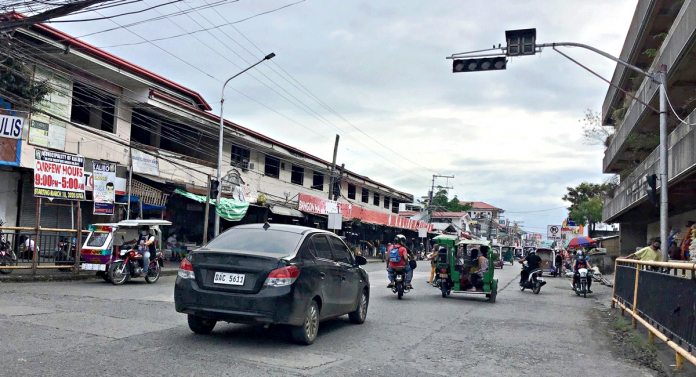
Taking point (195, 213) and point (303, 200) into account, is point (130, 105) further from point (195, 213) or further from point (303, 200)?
point (303, 200)

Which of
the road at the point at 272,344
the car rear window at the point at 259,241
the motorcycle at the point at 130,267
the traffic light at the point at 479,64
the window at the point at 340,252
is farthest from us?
the motorcycle at the point at 130,267

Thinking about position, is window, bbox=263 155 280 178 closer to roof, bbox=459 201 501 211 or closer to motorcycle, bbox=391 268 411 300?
motorcycle, bbox=391 268 411 300

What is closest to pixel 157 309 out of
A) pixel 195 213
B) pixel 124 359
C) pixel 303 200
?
pixel 124 359

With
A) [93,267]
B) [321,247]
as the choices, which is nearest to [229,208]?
[93,267]

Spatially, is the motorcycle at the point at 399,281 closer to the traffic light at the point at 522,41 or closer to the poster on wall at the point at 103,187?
the traffic light at the point at 522,41

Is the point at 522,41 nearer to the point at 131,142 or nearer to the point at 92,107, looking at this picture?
the point at 131,142

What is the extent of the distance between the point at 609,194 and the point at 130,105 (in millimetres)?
27935

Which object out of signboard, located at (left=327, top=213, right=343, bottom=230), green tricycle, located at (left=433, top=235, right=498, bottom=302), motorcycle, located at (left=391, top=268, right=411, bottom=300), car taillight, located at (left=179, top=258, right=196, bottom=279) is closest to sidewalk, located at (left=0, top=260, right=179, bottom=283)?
motorcycle, located at (left=391, top=268, right=411, bottom=300)

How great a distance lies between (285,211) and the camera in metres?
32.4

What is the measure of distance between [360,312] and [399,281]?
5.12 meters

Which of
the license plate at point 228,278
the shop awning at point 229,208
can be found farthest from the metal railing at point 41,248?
the license plate at point 228,278

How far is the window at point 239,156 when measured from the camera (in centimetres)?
3108

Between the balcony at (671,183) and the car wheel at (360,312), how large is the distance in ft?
32.2

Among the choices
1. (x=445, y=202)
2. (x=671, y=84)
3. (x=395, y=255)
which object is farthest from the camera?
(x=445, y=202)
